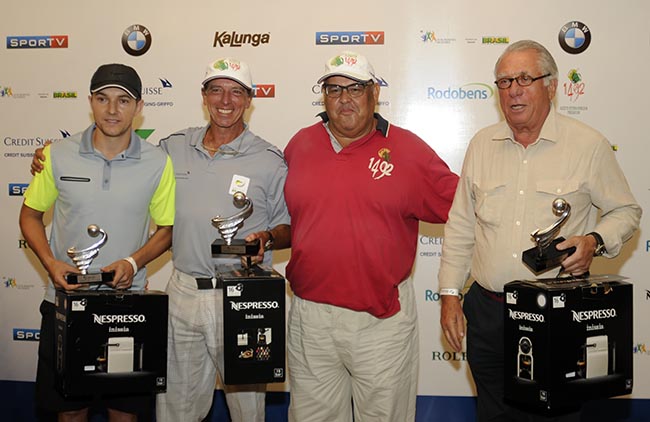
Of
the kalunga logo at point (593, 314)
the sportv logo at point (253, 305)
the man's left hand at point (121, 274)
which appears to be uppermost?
the man's left hand at point (121, 274)

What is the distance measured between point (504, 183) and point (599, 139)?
364mm

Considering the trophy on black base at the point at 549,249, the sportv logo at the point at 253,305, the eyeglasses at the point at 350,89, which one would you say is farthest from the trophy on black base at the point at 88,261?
the trophy on black base at the point at 549,249

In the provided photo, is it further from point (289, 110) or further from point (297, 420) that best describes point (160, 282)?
point (297, 420)

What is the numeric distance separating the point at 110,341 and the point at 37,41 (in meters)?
2.64

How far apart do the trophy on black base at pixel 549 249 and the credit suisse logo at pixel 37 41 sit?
130 inches

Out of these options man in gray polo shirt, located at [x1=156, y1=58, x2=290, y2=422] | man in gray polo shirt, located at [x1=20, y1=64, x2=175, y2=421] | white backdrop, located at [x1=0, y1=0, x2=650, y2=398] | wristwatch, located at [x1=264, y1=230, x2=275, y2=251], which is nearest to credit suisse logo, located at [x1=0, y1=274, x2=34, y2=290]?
white backdrop, located at [x1=0, y1=0, x2=650, y2=398]

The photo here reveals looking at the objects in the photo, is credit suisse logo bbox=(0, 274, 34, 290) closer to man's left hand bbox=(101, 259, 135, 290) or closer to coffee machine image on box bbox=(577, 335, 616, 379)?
man's left hand bbox=(101, 259, 135, 290)

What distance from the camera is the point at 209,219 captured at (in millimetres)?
2879

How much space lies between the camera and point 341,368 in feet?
9.62

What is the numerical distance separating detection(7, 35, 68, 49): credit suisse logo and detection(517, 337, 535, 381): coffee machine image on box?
3.42 metres

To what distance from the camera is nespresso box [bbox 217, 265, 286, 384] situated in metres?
2.51

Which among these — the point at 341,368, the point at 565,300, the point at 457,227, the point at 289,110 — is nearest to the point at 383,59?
the point at 289,110

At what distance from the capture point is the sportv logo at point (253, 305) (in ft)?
8.21

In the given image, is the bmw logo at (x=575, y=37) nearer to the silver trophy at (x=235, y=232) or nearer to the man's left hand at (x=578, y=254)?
the man's left hand at (x=578, y=254)
